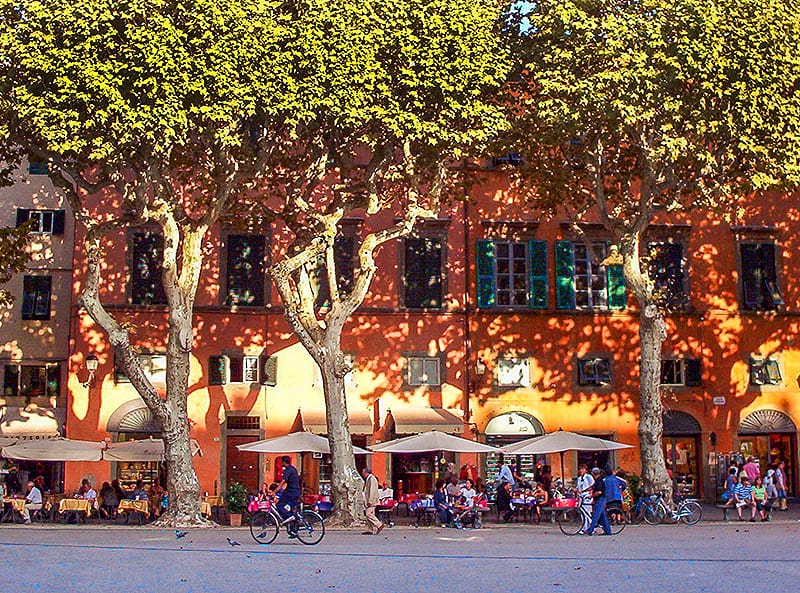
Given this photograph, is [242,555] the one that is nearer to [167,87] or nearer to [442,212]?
[167,87]

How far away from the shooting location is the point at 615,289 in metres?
35.2

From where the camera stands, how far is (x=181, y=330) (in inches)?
1017

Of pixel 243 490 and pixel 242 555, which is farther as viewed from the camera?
pixel 243 490

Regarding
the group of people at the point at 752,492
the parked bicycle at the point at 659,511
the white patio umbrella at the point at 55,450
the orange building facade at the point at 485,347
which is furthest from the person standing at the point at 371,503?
the group of people at the point at 752,492

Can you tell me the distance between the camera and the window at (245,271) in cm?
3375

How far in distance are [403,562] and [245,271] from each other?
58.8ft

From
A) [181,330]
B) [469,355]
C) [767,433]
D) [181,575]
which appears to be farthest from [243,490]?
[767,433]

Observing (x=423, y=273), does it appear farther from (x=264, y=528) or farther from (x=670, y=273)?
(x=264, y=528)

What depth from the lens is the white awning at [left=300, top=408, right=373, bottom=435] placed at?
1304 inches

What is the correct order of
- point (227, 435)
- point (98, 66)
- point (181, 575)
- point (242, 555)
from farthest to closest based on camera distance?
1. point (227, 435)
2. point (98, 66)
3. point (242, 555)
4. point (181, 575)

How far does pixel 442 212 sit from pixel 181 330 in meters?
Answer: 11.6

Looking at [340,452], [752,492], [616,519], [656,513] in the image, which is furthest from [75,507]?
[752,492]

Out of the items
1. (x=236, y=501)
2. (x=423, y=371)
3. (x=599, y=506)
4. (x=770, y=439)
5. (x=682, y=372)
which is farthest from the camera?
(x=770, y=439)

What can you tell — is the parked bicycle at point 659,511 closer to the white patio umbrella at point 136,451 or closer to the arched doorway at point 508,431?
the arched doorway at point 508,431
